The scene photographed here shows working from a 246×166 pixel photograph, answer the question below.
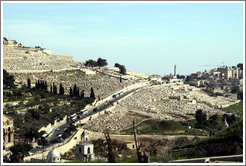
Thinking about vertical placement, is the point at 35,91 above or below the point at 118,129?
above

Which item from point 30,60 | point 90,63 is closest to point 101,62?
point 90,63

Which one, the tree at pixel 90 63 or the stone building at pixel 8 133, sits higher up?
the tree at pixel 90 63

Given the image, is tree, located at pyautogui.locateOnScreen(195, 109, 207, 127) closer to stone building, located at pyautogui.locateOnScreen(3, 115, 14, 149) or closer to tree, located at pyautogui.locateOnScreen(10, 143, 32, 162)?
stone building, located at pyautogui.locateOnScreen(3, 115, 14, 149)

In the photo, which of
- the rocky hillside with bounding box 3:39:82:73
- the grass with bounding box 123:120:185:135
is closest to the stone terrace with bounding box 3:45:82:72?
the rocky hillside with bounding box 3:39:82:73

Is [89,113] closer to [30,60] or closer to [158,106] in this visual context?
[158,106]

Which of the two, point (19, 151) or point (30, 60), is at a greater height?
point (30, 60)

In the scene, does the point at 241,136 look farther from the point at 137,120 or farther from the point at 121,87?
the point at 121,87

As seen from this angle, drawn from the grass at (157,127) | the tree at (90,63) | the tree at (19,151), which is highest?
the tree at (90,63)

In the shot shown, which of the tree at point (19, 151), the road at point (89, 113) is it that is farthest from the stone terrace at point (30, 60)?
the tree at point (19, 151)

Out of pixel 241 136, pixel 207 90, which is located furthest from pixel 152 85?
pixel 241 136

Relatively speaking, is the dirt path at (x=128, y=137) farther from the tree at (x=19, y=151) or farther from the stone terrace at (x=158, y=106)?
the tree at (x=19, y=151)

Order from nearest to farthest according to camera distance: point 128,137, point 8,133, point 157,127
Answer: point 8,133 < point 128,137 < point 157,127
